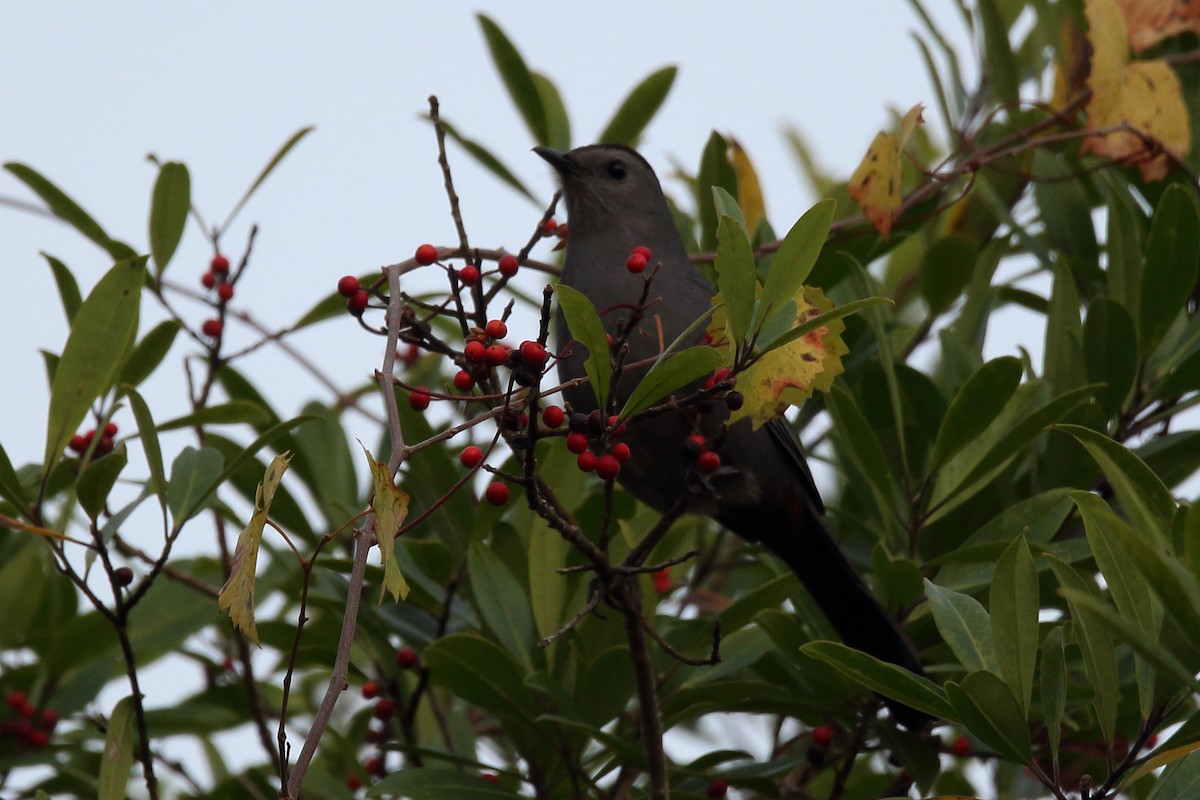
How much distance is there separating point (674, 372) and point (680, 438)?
5.19 feet

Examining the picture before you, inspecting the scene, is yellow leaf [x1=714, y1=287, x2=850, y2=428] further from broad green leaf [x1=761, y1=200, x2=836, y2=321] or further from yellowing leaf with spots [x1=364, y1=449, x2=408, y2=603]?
yellowing leaf with spots [x1=364, y1=449, x2=408, y2=603]

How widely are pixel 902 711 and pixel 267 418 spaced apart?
1809 millimetres

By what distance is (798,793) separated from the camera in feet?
11.6

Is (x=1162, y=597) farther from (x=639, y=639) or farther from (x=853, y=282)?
(x=853, y=282)

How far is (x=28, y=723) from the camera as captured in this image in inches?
149

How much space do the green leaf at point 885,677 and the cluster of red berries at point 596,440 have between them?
55cm

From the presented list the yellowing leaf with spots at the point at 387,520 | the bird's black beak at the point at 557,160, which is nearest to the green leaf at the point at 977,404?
the yellowing leaf with spots at the point at 387,520

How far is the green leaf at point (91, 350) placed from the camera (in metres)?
3.06

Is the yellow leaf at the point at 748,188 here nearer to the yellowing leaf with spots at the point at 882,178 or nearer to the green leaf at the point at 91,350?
the yellowing leaf with spots at the point at 882,178

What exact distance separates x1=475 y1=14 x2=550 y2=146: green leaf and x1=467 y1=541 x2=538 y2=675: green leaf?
1759 mm

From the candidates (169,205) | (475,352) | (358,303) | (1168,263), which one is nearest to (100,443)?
(169,205)

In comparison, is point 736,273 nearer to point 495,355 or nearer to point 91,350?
point 495,355

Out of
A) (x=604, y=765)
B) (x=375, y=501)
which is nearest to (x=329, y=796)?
(x=604, y=765)

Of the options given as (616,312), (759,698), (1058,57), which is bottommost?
(759,698)
